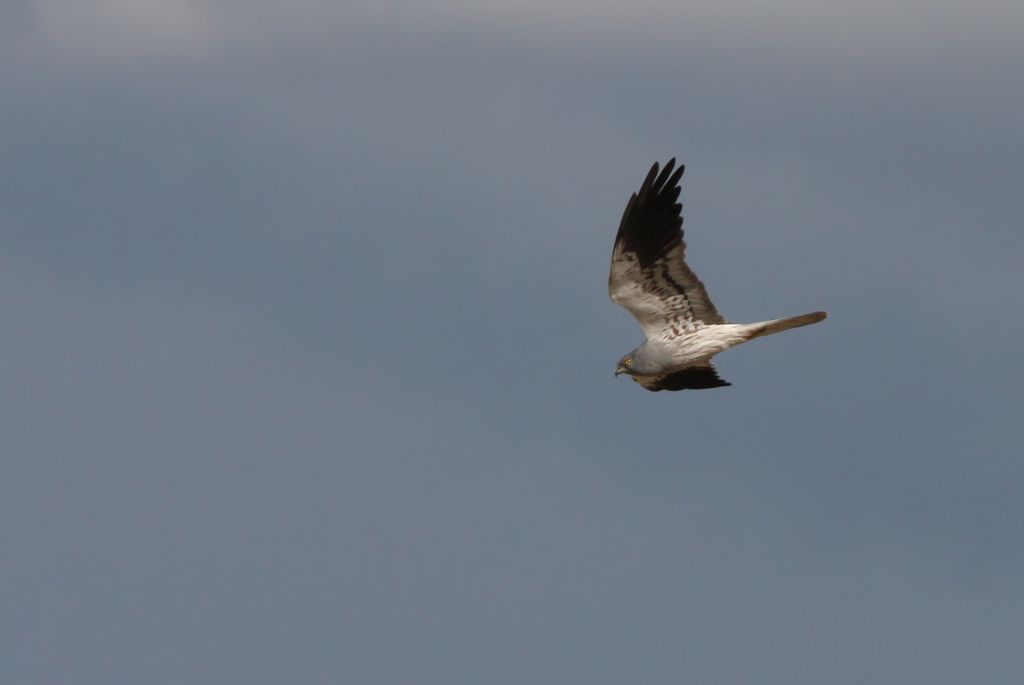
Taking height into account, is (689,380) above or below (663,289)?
below

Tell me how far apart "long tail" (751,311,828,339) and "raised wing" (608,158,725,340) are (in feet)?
3.83

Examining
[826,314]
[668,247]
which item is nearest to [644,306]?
[668,247]

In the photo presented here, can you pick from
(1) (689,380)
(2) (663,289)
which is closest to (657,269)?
(2) (663,289)

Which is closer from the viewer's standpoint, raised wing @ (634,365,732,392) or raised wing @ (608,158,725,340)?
raised wing @ (608,158,725,340)

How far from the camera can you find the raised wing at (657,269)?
91.6 ft

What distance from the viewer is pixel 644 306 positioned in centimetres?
2859

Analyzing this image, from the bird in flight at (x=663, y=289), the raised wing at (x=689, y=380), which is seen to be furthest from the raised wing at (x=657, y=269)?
the raised wing at (x=689, y=380)

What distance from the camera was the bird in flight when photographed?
27906 mm

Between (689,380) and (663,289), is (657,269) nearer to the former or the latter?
(663,289)

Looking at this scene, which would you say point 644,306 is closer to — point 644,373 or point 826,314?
point 644,373

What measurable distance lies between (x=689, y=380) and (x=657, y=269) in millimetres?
2770

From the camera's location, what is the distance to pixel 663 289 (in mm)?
28375

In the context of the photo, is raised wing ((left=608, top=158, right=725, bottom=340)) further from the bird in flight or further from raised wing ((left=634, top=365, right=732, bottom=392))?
raised wing ((left=634, top=365, right=732, bottom=392))

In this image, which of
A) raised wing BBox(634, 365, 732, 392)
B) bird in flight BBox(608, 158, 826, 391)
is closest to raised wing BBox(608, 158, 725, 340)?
bird in flight BBox(608, 158, 826, 391)
